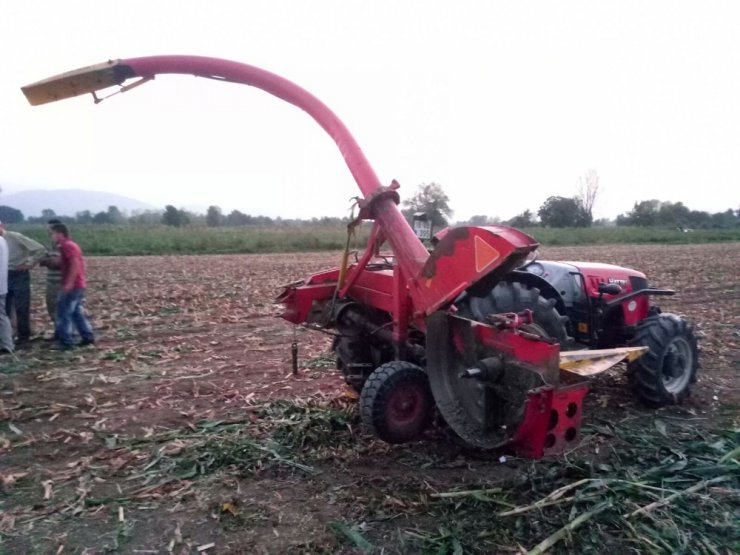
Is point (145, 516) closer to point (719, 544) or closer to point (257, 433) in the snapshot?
point (257, 433)

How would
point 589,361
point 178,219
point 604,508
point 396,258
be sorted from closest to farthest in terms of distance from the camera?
point 604,508, point 589,361, point 396,258, point 178,219

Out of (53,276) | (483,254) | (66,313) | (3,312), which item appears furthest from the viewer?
(53,276)

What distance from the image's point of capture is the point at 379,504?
12.6ft

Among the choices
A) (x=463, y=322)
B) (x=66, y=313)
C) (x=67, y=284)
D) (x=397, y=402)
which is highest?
(x=463, y=322)

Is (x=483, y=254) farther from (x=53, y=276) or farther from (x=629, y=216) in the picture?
(x=629, y=216)

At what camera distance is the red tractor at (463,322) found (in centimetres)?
380

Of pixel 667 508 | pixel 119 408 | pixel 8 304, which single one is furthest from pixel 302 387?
pixel 8 304

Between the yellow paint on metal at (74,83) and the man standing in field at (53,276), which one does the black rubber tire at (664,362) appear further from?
the man standing in field at (53,276)

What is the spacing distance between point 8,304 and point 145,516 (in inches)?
250

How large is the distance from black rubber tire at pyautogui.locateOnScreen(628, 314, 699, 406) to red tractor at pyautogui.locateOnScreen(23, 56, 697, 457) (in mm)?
13

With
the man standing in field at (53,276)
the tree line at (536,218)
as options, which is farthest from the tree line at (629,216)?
the man standing in field at (53,276)

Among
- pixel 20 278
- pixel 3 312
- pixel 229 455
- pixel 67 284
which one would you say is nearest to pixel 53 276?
pixel 20 278

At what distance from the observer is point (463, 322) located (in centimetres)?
431

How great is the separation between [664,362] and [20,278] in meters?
8.77
